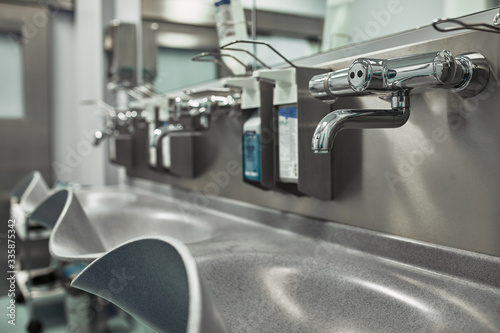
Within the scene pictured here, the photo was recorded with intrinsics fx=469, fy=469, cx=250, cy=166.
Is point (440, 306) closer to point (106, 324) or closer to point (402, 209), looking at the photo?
point (402, 209)

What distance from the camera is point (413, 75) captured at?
50 centimetres

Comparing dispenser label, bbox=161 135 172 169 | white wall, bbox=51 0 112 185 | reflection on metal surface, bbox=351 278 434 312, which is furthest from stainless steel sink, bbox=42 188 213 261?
white wall, bbox=51 0 112 185

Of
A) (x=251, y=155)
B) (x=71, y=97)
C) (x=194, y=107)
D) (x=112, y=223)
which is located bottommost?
(x=112, y=223)

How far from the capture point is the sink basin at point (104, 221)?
33.2 inches

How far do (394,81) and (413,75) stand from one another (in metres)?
0.02

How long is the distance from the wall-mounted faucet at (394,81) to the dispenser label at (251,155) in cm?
35

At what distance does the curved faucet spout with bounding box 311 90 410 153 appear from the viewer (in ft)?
1.66

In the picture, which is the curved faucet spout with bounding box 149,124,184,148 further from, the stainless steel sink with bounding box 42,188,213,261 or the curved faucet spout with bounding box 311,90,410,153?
the curved faucet spout with bounding box 311,90,410,153

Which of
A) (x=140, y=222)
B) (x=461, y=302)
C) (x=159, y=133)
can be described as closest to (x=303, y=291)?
(x=461, y=302)

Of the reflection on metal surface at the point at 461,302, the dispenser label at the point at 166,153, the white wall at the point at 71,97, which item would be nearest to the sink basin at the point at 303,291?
the reflection on metal surface at the point at 461,302

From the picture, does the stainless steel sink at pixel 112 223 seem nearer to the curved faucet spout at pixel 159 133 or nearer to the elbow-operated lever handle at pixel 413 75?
the curved faucet spout at pixel 159 133

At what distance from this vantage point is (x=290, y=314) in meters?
0.58

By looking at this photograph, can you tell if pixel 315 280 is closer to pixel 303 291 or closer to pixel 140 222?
pixel 303 291

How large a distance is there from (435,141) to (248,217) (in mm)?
528
